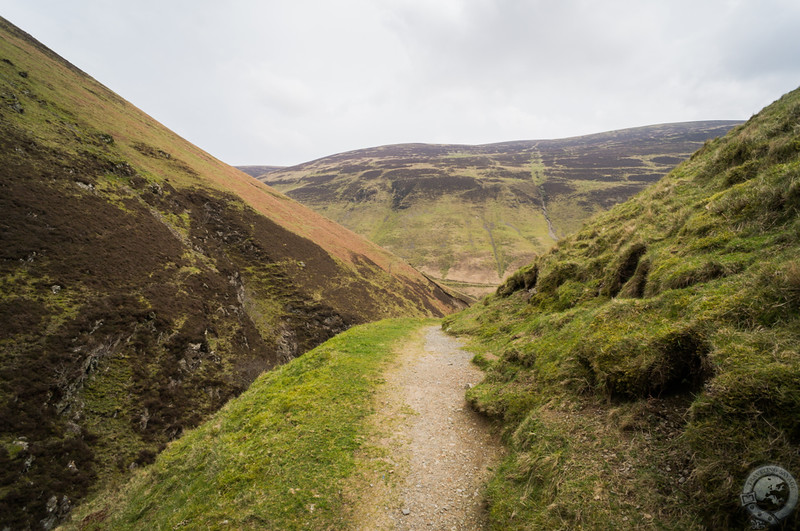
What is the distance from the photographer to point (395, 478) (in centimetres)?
711

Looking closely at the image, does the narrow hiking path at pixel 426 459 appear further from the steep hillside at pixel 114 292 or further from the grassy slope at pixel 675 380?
the steep hillside at pixel 114 292

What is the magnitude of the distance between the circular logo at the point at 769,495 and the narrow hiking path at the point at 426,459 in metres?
4.04

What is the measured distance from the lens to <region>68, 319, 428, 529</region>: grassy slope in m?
6.51

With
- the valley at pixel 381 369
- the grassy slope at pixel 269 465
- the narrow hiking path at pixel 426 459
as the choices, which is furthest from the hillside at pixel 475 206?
the grassy slope at pixel 269 465

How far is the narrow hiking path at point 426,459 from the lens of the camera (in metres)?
6.10

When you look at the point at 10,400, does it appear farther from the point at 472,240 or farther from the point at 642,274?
the point at 472,240

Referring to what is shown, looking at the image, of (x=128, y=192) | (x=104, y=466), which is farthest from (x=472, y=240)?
(x=104, y=466)

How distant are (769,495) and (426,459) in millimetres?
6082

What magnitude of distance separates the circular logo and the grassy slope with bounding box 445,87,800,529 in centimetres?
10

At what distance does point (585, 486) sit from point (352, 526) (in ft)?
14.8

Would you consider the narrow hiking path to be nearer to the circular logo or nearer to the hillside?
the circular logo

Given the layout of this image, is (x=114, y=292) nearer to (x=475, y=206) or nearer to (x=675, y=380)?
(x=675, y=380)

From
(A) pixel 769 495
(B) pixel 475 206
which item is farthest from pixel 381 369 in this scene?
(B) pixel 475 206

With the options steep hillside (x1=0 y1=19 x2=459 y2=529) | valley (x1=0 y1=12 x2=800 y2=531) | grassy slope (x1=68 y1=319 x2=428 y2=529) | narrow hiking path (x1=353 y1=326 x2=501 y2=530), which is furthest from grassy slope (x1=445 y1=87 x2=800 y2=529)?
steep hillside (x1=0 y1=19 x2=459 y2=529)
